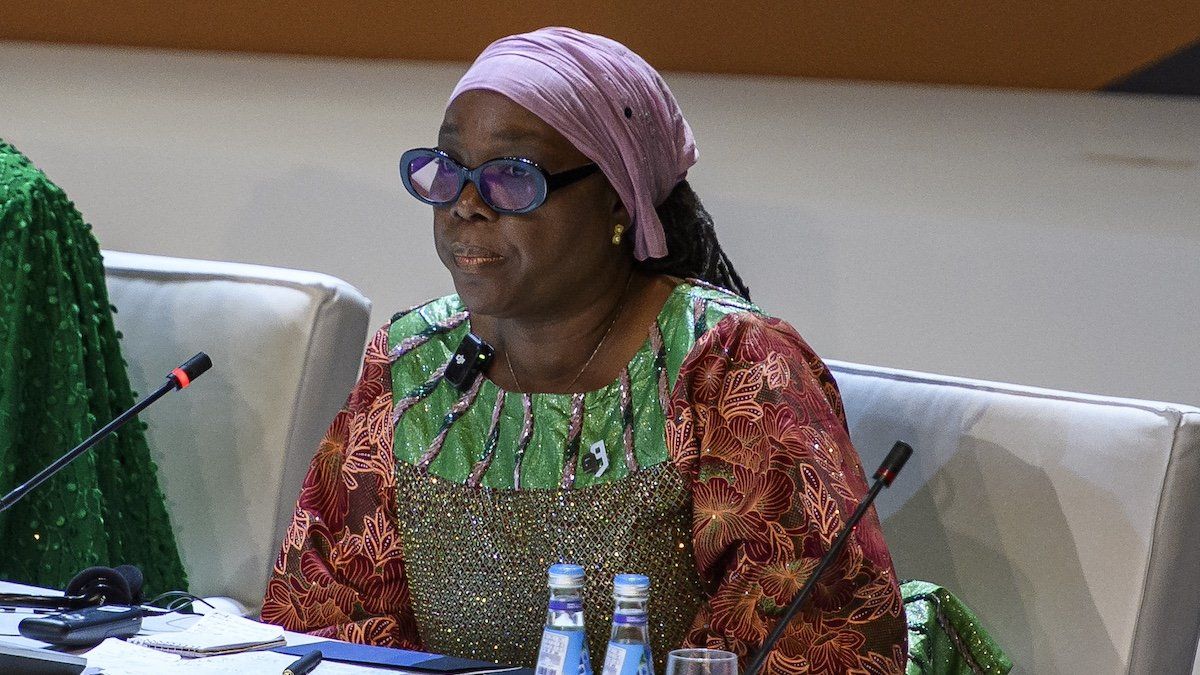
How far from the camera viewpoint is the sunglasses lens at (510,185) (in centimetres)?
205

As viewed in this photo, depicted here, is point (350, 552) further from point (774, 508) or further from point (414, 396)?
point (774, 508)

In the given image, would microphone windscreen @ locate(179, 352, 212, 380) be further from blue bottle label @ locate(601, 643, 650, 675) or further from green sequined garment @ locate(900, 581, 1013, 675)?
green sequined garment @ locate(900, 581, 1013, 675)

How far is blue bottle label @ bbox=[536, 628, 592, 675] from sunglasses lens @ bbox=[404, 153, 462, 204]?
0.74 m

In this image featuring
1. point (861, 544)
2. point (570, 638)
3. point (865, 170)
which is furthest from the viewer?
point (865, 170)

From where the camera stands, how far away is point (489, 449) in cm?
216

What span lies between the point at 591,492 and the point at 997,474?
565 mm

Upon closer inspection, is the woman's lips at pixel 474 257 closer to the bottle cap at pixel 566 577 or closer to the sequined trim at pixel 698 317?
Answer: the sequined trim at pixel 698 317

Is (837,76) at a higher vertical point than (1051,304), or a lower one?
higher

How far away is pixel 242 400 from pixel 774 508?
116 centimetres

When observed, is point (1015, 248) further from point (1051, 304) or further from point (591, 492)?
point (591, 492)

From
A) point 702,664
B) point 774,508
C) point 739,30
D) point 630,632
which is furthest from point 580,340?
point 739,30

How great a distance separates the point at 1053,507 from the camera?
2.09m

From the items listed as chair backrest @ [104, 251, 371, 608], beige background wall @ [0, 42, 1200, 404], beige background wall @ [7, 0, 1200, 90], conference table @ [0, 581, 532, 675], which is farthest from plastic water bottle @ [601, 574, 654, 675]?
beige background wall @ [7, 0, 1200, 90]

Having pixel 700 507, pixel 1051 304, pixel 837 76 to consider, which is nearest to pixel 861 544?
pixel 700 507
